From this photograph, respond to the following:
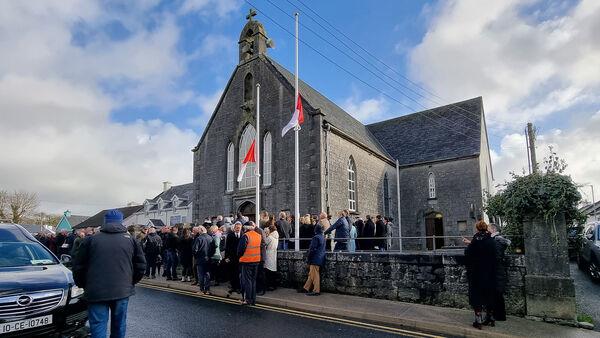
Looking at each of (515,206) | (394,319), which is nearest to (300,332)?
(394,319)

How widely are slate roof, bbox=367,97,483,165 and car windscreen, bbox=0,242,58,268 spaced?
83.3 feet

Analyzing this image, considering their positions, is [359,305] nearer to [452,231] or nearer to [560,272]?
[560,272]

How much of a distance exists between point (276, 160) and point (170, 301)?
38.0 ft

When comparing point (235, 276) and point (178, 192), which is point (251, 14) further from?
point (178, 192)

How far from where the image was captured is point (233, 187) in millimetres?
22125

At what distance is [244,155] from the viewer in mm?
22047

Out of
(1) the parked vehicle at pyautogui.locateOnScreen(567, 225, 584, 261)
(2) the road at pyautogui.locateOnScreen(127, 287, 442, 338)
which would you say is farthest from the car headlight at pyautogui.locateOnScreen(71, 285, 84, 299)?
(1) the parked vehicle at pyautogui.locateOnScreen(567, 225, 584, 261)

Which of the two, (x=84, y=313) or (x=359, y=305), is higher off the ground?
(x=84, y=313)

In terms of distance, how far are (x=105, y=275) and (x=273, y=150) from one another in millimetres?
16115

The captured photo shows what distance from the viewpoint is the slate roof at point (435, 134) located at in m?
27.3

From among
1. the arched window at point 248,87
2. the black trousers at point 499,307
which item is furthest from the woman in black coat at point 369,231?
the arched window at point 248,87

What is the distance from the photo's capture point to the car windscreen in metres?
5.90

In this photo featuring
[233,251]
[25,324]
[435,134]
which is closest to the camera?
[25,324]

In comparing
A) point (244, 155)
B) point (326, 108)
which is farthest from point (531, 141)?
point (244, 155)
